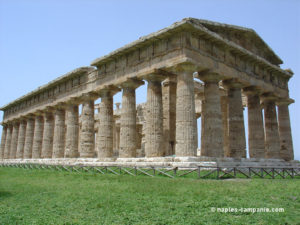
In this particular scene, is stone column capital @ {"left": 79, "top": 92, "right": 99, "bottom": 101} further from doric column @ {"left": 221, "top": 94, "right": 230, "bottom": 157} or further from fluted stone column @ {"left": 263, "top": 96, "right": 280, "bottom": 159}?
fluted stone column @ {"left": 263, "top": 96, "right": 280, "bottom": 159}

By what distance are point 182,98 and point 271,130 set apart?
11916 millimetres

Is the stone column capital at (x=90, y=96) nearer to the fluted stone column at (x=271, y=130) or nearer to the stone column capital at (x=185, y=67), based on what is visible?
the stone column capital at (x=185, y=67)

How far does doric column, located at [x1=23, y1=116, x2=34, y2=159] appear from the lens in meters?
37.0

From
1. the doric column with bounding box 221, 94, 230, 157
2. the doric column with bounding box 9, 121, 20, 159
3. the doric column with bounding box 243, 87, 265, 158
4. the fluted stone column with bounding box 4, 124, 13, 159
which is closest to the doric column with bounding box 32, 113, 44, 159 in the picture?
the doric column with bounding box 9, 121, 20, 159

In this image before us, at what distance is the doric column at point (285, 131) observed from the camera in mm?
27125

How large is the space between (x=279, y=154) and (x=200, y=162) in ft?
40.9

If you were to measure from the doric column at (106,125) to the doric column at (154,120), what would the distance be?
4784 mm

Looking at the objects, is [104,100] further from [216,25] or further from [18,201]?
[18,201]

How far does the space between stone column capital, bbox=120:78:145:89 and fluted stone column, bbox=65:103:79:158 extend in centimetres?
840

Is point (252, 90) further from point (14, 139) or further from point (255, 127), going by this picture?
point (14, 139)

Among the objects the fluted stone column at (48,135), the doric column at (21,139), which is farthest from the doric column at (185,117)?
the doric column at (21,139)

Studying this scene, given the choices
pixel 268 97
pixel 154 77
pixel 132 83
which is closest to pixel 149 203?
pixel 154 77

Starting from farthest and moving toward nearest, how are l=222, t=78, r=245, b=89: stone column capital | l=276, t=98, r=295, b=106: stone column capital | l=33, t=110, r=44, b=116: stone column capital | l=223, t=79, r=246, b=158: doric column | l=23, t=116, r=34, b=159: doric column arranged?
l=23, t=116, r=34, b=159: doric column < l=33, t=110, r=44, b=116: stone column capital < l=276, t=98, r=295, b=106: stone column capital < l=222, t=78, r=245, b=89: stone column capital < l=223, t=79, r=246, b=158: doric column

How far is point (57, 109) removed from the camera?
104 feet
